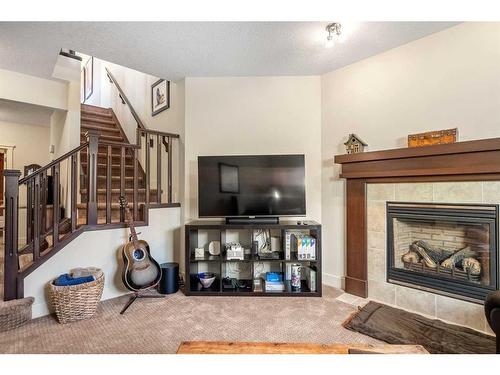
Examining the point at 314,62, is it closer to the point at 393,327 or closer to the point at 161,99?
the point at 161,99

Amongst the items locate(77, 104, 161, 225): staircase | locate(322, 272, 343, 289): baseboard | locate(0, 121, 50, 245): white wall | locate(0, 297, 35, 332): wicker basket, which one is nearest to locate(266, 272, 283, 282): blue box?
locate(322, 272, 343, 289): baseboard

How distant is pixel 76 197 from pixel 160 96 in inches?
73.7

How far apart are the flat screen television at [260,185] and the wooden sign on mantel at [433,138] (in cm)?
101

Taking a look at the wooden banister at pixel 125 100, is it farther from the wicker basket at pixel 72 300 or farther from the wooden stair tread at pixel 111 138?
the wicker basket at pixel 72 300

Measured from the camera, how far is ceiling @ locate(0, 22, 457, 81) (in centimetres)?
210

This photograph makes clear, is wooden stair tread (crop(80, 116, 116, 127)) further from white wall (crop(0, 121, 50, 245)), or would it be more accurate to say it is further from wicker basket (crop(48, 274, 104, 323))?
wicker basket (crop(48, 274, 104, 323))

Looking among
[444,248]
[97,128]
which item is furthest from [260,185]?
[97,128]

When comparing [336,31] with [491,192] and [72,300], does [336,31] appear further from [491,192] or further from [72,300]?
[72,300]

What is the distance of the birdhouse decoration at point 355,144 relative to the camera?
8.39ft

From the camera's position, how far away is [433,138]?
6.94 feet

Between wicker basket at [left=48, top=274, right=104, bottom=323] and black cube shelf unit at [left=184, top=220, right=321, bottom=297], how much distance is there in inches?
→ 33.8
